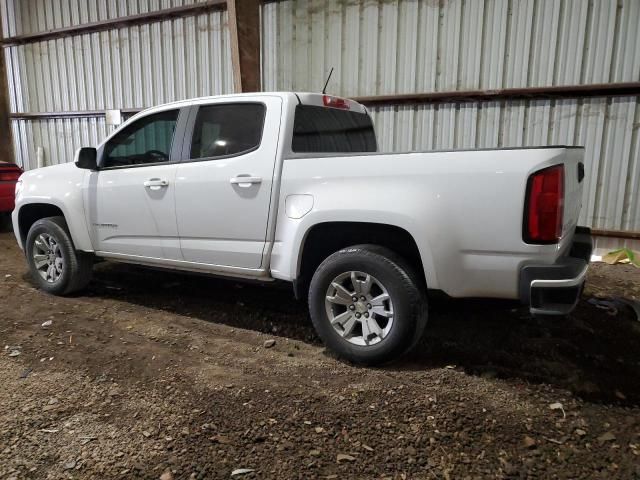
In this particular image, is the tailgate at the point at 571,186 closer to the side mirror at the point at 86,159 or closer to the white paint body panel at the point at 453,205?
the white paint body panel at the point at 453,205

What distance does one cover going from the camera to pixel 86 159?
439cm

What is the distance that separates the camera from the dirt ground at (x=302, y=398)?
2285 millimetres

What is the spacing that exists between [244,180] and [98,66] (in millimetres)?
8513

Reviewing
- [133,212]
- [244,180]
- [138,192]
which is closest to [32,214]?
[133,212]

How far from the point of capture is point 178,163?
396 cm

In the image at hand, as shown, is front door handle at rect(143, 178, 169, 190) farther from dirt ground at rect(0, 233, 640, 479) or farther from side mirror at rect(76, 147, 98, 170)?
dirt ground at rect(0, 233, 640, 479)

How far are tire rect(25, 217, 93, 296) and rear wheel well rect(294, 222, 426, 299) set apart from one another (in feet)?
8.23

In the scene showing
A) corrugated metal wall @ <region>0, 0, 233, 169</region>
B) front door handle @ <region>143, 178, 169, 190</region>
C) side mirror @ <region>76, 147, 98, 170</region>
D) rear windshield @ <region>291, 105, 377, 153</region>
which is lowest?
front door handle @ <region>143, 178, 169, 190</region>

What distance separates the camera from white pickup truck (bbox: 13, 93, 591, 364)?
273cm

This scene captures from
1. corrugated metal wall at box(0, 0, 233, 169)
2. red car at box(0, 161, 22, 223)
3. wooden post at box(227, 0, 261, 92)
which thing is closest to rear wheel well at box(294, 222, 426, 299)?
wooden post at box(227, 0, 261, 92)

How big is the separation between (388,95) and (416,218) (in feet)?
16.6

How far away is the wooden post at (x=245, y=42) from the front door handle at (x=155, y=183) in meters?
4.38

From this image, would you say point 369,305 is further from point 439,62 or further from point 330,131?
point 439,62

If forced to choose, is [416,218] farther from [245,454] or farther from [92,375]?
[92,375]
